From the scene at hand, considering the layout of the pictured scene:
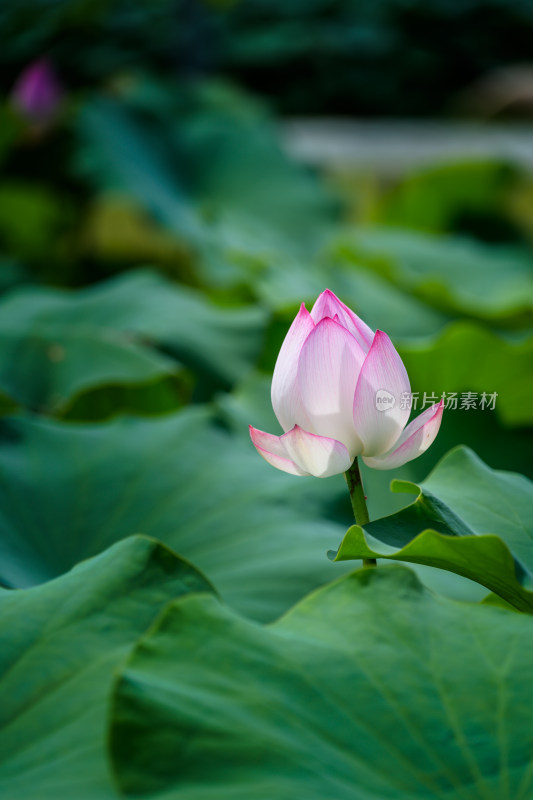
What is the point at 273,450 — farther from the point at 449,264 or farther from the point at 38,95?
the point at 38,95

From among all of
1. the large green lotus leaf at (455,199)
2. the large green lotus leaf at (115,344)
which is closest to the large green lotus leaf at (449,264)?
the large green lotus leaf at (455,199)

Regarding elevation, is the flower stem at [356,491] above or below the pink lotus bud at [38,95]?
below

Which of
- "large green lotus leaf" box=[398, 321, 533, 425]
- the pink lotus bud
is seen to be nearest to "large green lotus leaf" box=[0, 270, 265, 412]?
"large green lotus leaf" box=[398, 321, 533, 425]

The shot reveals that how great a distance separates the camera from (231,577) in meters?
0.75

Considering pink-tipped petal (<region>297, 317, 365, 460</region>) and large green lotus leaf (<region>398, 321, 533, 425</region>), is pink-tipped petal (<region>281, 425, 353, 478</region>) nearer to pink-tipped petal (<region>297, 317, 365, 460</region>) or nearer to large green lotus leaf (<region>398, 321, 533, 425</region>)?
pink-tipped petal (<region>297, 317, 365, 460</region>)

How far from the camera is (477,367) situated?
102cm

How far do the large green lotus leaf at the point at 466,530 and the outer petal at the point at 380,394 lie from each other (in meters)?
0.06

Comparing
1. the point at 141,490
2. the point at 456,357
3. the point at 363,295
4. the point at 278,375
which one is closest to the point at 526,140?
the point at 363,295

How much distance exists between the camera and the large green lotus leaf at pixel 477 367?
1.00 meters

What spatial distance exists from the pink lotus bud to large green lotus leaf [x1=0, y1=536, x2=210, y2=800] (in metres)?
1.89

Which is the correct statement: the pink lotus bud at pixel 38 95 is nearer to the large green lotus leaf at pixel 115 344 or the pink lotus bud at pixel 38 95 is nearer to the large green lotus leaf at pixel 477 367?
the large green lotus leaf at pixel 115 344

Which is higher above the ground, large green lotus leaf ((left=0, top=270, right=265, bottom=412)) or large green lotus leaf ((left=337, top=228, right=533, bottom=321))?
large green lotus leaf ((left=337, top=228, right=533, bottom=321))

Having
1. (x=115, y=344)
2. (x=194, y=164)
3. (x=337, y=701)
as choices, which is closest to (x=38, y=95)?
(x=194, y=164)

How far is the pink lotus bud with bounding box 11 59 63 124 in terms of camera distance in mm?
2160
